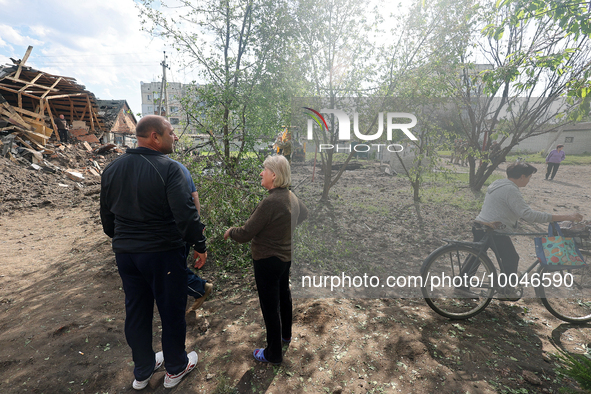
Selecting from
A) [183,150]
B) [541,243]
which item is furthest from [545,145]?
[183,150]

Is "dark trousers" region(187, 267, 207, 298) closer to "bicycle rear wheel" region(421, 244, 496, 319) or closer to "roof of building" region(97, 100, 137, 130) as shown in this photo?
"bicycle rear wheel" region(421, 244, 496, 319)

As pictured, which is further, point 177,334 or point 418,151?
point 418,151

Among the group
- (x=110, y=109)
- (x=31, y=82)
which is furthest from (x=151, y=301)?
(x=110, y=109)

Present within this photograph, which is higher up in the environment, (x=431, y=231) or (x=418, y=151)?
(x=418, y=151)

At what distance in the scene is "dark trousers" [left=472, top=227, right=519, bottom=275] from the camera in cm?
324

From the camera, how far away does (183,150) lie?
588 cm

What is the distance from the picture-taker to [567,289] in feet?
10.9

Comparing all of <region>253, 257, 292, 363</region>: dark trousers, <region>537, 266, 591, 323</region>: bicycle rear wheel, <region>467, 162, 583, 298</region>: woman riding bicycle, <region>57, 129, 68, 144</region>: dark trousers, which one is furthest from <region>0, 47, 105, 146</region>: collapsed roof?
<region>537, 266, 591, 323</region>: bicycle rear wheel

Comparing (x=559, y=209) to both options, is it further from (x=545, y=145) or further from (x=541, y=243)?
(x=545, y=145)

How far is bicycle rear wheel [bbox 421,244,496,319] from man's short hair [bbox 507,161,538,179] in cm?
88

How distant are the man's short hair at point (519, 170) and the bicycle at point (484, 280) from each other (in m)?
0.54

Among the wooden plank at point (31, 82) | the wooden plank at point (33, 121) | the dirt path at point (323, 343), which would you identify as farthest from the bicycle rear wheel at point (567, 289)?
the wooden plank at point (31, 82)

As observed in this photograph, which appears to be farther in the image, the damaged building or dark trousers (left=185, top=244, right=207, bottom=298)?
the damaged building

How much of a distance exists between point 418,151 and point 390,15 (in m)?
1.61
